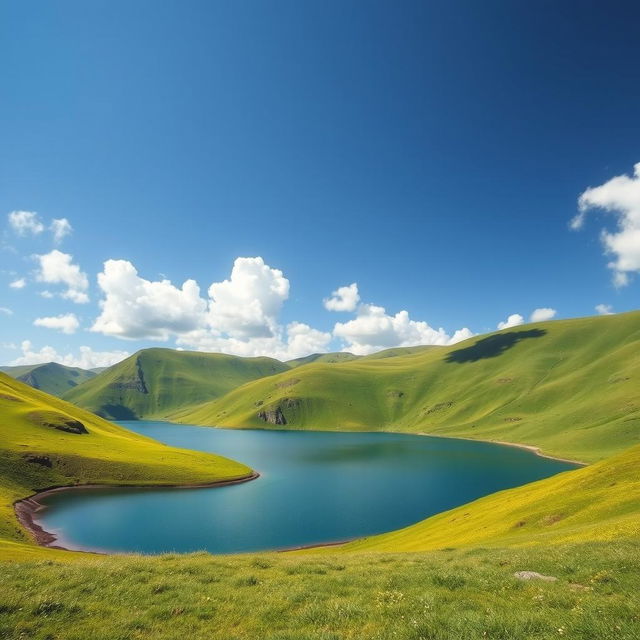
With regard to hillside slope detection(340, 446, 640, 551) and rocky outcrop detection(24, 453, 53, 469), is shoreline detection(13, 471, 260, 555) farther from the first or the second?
hillside slope detection(340, 446, 640, 551)

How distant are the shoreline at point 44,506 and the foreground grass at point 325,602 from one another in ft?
203

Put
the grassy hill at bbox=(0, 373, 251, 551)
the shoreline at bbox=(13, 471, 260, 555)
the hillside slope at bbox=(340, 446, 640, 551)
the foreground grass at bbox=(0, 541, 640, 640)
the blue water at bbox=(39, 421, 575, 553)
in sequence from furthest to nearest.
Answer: the grassy hill at bbox=(0, 373, 251, 551), the blue water at bbox=(39, 421, 575, 553), the shoreline at bbox=(13, 471, 260, 555), the hillside slope at bbox=(340, 446, 640, 551), the foreground grass at bbox=(0, 541, 640, 640)

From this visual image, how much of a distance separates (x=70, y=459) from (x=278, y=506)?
61.3 meters

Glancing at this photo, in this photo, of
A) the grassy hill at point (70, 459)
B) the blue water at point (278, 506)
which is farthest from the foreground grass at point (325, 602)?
the grassy hill at point (70, 459)

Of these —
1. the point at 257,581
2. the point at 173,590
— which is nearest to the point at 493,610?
the point at 257,581

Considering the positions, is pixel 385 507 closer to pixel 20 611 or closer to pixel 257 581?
pixel 257 581

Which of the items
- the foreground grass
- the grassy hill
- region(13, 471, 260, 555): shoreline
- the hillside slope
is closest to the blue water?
region(13, 471, 260, 555): shoreline

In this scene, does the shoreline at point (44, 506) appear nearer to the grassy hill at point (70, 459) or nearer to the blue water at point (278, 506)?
the grassy hill at point (70, 459)

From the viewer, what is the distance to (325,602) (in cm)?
1277

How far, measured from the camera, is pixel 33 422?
117m

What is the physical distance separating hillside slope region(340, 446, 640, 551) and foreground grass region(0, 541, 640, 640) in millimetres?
19241

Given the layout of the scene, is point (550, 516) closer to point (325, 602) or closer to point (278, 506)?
point (325, 602)

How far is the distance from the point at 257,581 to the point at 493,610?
9839 millimetres

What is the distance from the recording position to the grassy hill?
300 ft
